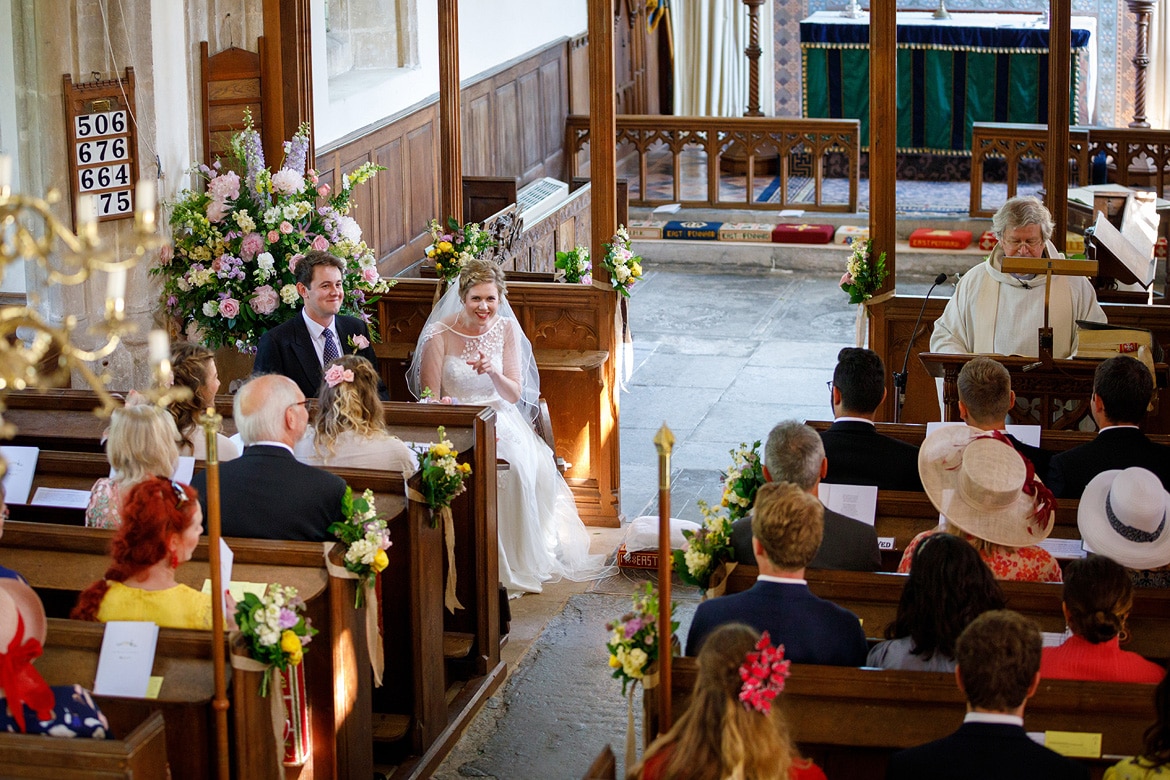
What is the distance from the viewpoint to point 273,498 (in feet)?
14.4

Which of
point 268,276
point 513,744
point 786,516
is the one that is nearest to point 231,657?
point 786,516

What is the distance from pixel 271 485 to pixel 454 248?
3123 mm

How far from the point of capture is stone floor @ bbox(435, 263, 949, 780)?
17.2ft

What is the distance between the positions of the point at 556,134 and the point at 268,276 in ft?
23.4

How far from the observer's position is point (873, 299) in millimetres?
7066

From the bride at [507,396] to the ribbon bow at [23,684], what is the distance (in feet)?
10.7

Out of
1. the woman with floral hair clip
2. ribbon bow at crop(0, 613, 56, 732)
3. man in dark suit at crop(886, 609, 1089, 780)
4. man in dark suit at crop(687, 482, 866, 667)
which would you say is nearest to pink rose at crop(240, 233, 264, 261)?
ribbon bow at crop(0, 613, 56, 732)

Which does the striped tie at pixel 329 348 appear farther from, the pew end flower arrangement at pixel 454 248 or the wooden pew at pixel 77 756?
the wooden pew at pixel 77 756

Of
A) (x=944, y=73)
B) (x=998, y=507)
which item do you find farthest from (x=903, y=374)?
(x=944, y=73)

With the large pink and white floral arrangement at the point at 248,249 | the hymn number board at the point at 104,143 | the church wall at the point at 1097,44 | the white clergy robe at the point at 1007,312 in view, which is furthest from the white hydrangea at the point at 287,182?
the church wall at the point at 1097,44

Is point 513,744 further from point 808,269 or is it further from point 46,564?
point 808,269

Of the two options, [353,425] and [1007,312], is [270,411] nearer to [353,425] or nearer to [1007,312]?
[353,425]

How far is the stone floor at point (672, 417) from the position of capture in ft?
17.2

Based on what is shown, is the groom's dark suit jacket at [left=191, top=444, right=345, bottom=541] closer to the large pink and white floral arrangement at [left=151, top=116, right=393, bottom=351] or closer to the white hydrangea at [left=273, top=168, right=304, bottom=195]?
the large pink and white floral arrangement at [left=151, top=116, right=393, bottom=351]
